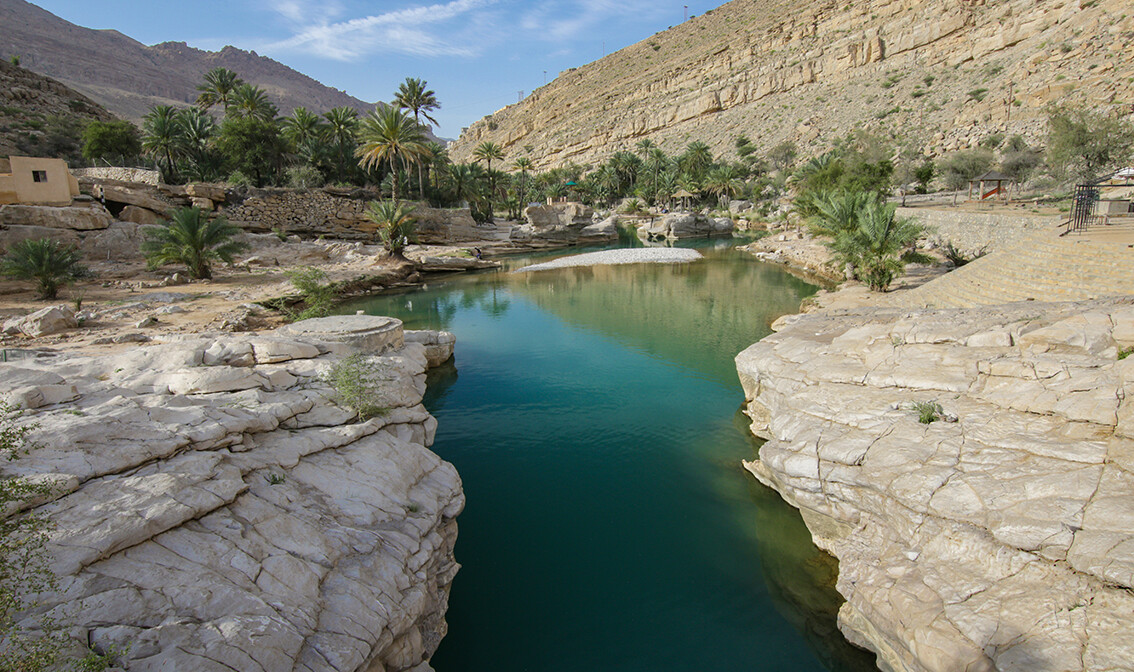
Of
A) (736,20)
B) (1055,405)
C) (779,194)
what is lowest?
(1055,405)

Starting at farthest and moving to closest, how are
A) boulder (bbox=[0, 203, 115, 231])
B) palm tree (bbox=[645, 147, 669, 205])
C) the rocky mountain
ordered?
the rocky mountain → palm tree (bbox=[645, 147, 669, 205]) → boulder (bbox=[0, 203, 115, 231])

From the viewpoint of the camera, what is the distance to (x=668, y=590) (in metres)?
6.71

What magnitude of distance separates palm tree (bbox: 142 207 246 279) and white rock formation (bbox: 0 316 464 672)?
52.0 ft

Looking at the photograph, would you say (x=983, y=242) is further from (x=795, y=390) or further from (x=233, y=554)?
(x=233, y=554)

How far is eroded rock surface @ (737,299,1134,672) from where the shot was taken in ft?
14.6

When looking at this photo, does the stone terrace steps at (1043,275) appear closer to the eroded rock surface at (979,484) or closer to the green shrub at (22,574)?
the eroded rock surface at (979,484)

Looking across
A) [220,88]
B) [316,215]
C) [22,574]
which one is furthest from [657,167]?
[22,574]

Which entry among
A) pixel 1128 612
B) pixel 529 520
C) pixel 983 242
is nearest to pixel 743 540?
pixel 529 520

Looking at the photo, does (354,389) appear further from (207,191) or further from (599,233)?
(599,233)

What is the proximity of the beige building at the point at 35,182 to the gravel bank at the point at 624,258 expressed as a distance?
2233cm

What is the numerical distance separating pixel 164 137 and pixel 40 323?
27891 millimetres

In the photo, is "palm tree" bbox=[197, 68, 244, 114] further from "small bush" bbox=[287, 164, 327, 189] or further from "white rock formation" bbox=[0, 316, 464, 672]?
"white rock formation" bbox=[0, 316, 464, 672]

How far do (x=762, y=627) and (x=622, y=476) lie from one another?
361cm

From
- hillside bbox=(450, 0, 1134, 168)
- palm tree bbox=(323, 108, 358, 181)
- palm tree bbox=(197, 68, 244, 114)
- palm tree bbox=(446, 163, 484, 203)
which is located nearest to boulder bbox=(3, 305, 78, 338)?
palm tree bbox=(323, 108, 358, 181)
